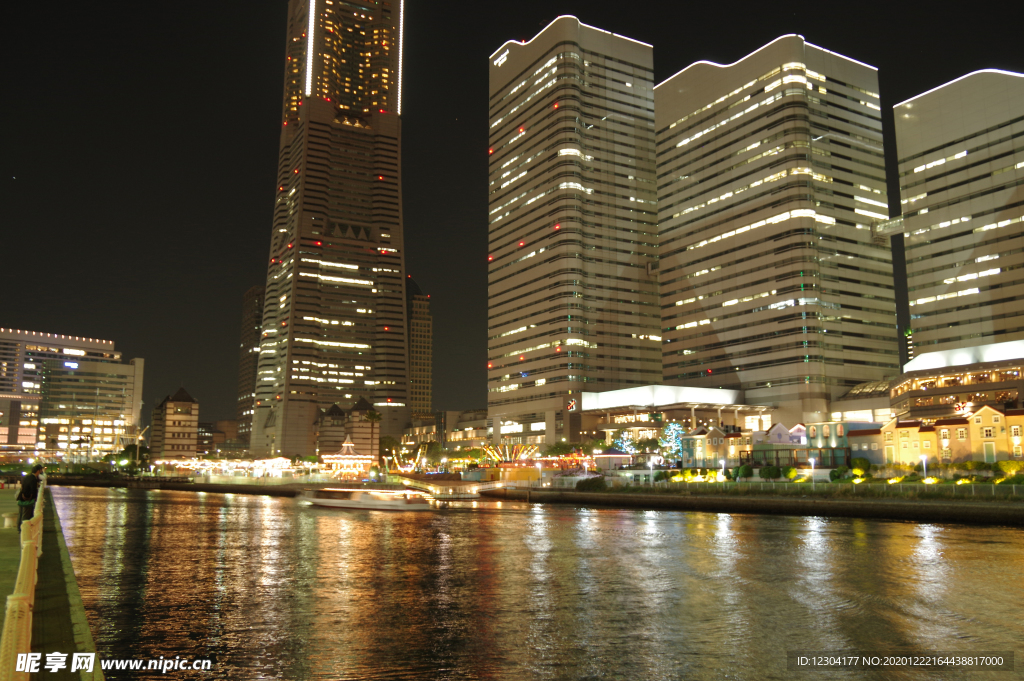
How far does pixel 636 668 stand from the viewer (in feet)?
58.4

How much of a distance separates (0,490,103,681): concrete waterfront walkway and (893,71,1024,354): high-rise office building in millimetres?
173026

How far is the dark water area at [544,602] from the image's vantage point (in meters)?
18.4

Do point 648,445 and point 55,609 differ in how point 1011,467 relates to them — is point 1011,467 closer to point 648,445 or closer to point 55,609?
point 55,609

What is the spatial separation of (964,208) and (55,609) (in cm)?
18809

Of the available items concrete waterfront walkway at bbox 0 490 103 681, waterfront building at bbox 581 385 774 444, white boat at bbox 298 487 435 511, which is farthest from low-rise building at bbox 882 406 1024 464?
concrete waterfront walkway at bbox 0 490 103 681

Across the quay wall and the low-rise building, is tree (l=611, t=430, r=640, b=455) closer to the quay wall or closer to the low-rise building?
the quay wall

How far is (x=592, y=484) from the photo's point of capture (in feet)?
339

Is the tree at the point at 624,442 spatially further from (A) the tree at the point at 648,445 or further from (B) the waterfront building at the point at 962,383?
(B) the waterfront building at the point at 962,383

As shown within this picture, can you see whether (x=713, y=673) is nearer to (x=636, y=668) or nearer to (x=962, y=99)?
(x=636, y=668)

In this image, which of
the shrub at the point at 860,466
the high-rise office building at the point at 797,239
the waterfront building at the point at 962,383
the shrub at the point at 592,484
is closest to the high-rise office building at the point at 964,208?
the waterfront building at the point at 962,383

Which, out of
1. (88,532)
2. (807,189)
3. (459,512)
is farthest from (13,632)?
(807,189)

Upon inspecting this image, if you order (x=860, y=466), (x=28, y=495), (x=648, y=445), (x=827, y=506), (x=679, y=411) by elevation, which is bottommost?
(x=827, y=506)

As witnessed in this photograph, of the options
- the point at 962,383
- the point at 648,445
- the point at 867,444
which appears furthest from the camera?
the point at 648,445

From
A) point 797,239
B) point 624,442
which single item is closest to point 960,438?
point 624,442
